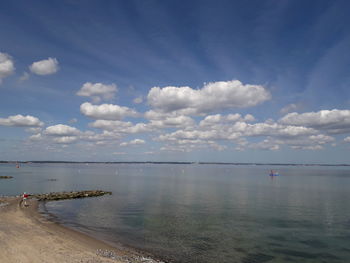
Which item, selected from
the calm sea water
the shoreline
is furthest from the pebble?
the calm sea water

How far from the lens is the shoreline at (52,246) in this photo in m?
23.0

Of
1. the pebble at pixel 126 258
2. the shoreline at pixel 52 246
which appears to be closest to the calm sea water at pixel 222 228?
the pebble at pixel 126 258

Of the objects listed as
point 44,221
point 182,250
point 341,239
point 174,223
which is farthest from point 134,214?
point 341,239

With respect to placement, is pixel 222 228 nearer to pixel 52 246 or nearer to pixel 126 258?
pixel 126 258

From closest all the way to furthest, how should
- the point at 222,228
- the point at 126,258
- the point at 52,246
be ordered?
the point at 126,258 → the point at 52,246 → the point at 222,228

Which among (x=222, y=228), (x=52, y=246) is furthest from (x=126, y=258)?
(x=222, y=228)

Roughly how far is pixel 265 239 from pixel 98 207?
108 feet

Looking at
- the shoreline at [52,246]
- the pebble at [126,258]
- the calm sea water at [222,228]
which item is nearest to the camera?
the shoreline at [52,246]

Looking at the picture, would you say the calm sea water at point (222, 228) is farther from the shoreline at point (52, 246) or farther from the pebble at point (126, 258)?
the shoreline at point (52, 246)

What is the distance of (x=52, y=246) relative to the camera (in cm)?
2631

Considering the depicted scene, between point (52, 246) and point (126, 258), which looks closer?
point (126, 258)

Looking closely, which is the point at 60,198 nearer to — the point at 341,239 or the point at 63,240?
the point at 63,240

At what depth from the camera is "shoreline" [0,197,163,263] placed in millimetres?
23000

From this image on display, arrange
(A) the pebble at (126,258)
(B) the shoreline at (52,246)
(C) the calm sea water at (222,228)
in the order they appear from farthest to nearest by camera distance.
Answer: (C) the calm sea water at (222,228)
(A) the pebble at (126,258)
(B) the shoreline at (52,246)
